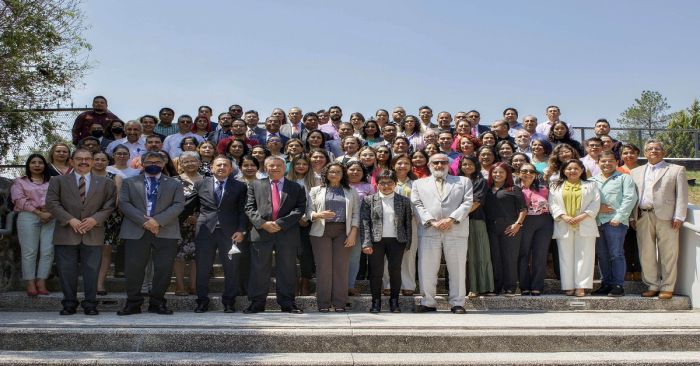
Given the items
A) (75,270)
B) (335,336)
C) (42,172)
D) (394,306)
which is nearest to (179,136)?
(42,172)

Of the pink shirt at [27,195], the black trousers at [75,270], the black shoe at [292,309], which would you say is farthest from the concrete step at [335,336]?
the pink shirt at [27,195]

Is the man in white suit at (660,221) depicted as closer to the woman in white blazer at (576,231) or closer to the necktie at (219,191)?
the woman in white blazer at (576,231)

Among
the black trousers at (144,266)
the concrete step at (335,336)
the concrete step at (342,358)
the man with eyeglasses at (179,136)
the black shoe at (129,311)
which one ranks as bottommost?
the concrete step at (342,358)

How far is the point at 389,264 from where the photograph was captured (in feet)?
24.9

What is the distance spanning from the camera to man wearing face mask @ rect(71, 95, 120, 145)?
10539mm

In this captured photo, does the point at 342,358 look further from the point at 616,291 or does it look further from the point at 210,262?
the point at 616,291

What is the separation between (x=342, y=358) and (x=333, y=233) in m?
2.03

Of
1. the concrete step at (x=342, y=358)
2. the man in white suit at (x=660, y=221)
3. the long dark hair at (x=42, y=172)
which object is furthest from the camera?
the man in white suit at (x=660, y=221)

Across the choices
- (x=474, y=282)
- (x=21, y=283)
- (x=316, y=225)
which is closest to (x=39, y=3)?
(x=21, y=283)

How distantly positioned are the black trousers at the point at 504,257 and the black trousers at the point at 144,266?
396 cm

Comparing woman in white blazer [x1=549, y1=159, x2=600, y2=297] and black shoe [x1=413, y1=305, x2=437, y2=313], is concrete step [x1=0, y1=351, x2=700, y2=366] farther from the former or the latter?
woman in white blazer [x1=549, y1=159, x2=600, y2=297]

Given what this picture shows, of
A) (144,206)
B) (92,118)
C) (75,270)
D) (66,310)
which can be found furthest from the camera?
(92,118)

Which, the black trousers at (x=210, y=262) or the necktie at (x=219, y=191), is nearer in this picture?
the black trousers at (x=210, y=262)

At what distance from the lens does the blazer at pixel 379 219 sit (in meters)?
7.54
